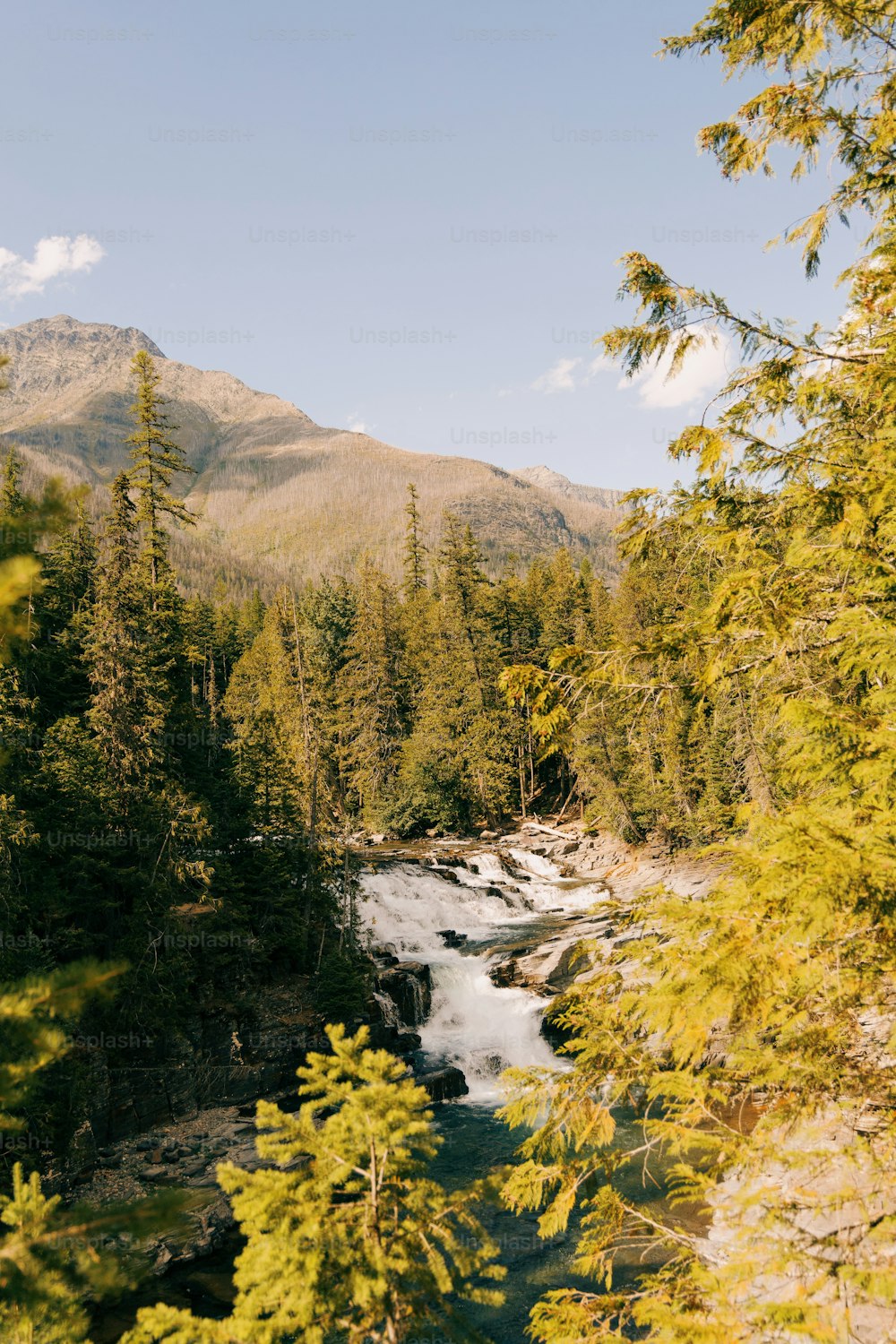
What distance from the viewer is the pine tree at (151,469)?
2572cm

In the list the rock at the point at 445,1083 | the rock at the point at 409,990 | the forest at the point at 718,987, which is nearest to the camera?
the forest at the point at 718,987

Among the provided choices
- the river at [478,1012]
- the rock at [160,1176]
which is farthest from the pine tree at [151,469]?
the rock at [160,1176]

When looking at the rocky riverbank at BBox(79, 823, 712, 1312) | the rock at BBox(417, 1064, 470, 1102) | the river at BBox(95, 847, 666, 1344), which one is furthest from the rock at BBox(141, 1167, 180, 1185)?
the rock at BBox(417, 1064, 470, 1102)

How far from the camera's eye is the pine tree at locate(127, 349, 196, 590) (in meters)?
25.7

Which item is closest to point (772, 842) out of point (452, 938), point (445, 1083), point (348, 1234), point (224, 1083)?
point (348, 1234)

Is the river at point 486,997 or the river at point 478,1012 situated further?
the river at point 486,997

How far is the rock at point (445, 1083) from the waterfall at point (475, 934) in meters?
0.44

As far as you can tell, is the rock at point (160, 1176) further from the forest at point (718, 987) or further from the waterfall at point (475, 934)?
the waterfall at point (475, 934)

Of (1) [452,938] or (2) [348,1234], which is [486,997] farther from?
(2) [348,1234]

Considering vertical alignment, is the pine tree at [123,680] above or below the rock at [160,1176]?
above

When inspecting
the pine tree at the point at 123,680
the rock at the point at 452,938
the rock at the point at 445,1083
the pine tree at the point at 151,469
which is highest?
the pine tree at the point at 151,469

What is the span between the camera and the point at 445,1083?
18.2 meters

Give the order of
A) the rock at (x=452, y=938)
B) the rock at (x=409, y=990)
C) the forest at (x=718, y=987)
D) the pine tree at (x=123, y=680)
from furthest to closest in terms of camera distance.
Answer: the rock at (x=452, y=938), the rock at (x=409, y=990), the pine tree at (x=123, y=680), the forest at (x=718, y=987)

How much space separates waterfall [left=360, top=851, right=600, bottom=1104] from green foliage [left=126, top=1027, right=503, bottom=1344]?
12.9 m
